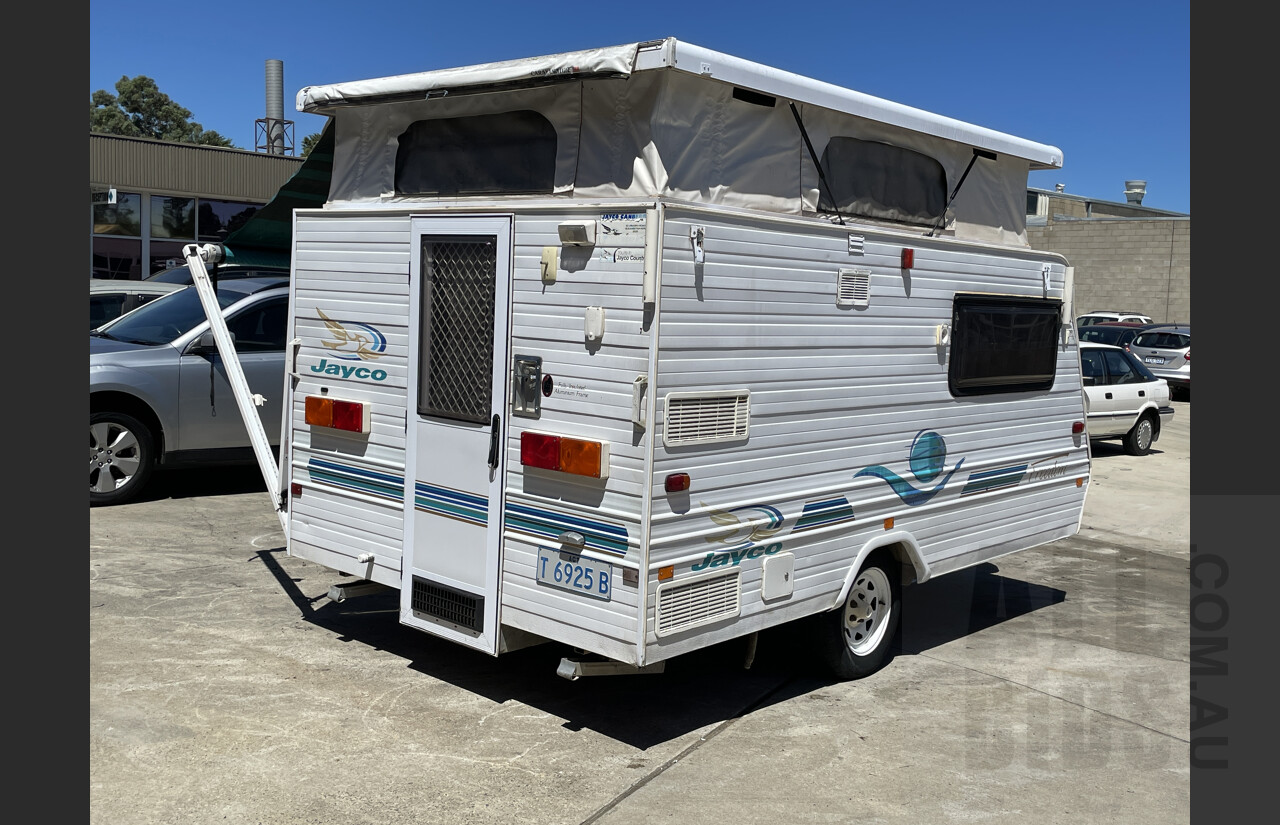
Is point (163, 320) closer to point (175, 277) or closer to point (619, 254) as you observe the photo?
point (619, 254)

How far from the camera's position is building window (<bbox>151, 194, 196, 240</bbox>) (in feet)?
81.1

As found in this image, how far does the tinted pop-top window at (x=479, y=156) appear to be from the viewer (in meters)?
5.43

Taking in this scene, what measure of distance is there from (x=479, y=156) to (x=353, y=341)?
3.95ft

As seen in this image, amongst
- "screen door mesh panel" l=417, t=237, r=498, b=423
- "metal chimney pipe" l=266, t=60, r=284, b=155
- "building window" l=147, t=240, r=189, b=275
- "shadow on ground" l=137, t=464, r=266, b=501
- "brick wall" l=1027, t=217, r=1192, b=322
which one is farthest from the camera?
"brick wall" l=1027, t=217, r=1192, b=322

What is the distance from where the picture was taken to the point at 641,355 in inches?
184

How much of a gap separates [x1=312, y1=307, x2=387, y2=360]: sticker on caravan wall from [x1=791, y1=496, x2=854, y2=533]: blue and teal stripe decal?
2.29m

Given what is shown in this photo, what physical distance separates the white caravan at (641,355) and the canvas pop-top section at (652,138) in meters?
0.02

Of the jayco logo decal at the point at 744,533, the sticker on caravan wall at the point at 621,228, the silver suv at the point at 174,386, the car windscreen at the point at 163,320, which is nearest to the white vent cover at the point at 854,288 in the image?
the jayco logo decal at the point at 744,533

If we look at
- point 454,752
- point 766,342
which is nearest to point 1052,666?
point 766,342

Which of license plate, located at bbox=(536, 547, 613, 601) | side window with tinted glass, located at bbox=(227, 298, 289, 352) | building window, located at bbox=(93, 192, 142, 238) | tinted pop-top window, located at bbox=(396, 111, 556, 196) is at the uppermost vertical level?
building window, located at bbox=(93, 192, 142, 238)

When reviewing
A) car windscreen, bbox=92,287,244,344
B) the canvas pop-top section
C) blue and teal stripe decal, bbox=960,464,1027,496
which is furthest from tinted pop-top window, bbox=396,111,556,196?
car windscreen, bbox=92,287,244,344

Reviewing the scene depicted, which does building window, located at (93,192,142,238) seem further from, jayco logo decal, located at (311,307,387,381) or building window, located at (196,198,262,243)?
jayco logo decal, located at (311,307,387,381)

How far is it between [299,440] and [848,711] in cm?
335

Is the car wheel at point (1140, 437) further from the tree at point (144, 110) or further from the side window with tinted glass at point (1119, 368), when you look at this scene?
the tree at point (144, 110)
